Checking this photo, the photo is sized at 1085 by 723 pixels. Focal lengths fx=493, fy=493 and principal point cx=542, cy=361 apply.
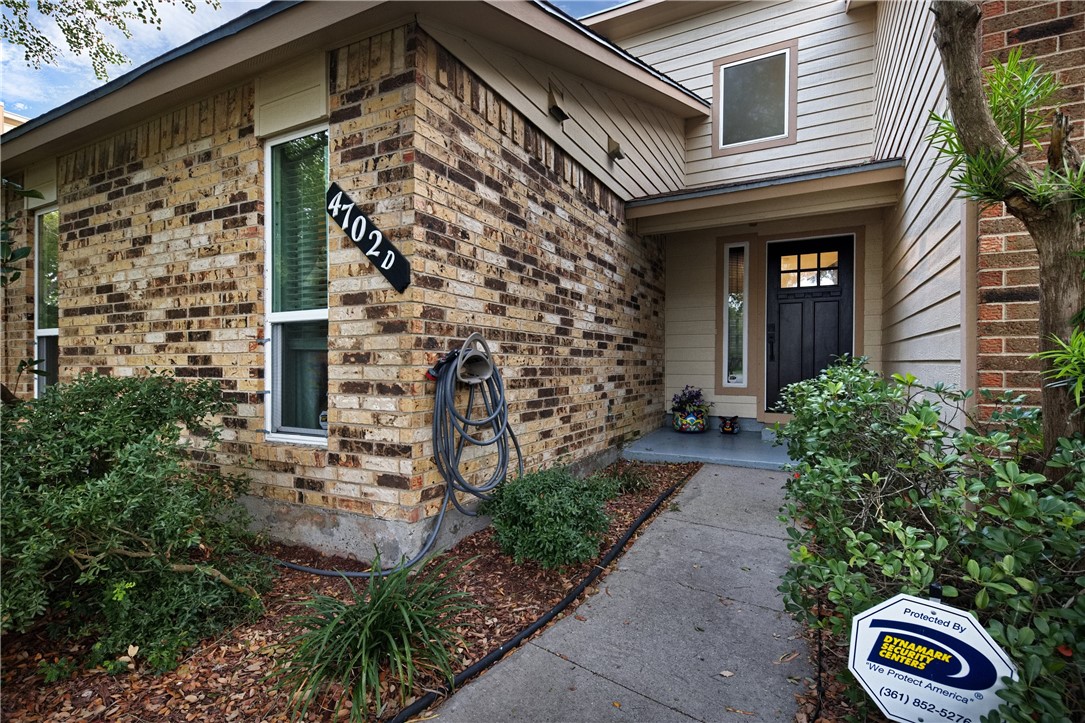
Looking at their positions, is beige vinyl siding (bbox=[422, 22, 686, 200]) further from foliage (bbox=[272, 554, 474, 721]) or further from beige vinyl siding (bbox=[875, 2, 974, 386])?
foliage (bbox=[272, 554, 474, 721])

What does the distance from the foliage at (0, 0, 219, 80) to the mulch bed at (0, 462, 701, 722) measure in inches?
232

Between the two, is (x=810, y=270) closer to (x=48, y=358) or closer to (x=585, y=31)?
(x=585, y=31)

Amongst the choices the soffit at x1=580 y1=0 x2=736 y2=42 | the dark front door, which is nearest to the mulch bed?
the dark front door

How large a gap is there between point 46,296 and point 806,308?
8086mm

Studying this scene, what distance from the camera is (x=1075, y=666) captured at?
3.60ft

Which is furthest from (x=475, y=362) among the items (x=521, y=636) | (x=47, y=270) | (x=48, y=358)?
(x=47, y=270)

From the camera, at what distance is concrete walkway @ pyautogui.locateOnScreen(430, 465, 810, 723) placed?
1768 millimetres

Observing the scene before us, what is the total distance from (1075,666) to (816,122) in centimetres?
638

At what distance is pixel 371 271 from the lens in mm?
2729

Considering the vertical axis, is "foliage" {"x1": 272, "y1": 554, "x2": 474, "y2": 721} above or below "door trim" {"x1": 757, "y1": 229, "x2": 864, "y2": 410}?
below

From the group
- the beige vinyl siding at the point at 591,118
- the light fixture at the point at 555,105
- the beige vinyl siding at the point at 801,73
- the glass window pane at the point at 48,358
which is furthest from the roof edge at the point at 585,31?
the glass window pane at the point at 48,358

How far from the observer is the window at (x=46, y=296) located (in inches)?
183

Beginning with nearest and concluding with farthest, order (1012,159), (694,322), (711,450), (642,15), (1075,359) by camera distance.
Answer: (1075,359), (1012,159), (711,450), (694,322), (642,15)

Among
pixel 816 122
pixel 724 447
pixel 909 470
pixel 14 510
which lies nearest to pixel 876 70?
pixel 816 122
